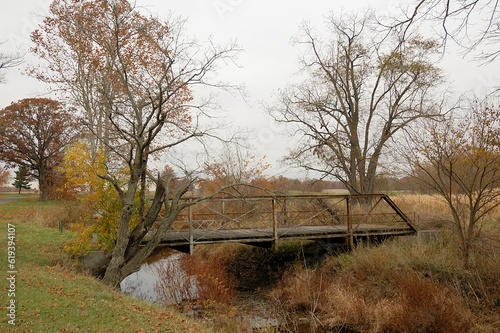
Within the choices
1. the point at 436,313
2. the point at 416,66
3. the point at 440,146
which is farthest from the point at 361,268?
the point at 416,66

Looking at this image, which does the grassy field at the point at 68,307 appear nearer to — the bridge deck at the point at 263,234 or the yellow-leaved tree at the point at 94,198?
the yellow-leaved tree at the point at 94,198

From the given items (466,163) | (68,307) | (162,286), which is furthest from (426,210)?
(68,307)

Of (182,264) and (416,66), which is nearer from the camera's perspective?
(182,264)

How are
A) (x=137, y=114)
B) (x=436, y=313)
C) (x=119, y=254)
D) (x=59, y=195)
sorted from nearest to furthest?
1. (x=436, y=313)
2. (x=119, y=254)
3. (x=137, y=114)
4. (x=59, y=195)

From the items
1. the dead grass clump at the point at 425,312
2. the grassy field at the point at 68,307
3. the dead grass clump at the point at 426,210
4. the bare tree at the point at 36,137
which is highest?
the bare tree at the point at 36,137

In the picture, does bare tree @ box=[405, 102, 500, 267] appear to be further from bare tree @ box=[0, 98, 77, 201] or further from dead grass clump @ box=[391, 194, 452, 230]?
bare tree @ box=[0, 98, 77, 201]

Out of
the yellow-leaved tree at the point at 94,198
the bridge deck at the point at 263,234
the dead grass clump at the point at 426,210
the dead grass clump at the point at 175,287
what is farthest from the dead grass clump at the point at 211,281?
the dead grass clump at the point at 426,210

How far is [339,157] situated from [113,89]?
41.2 feet

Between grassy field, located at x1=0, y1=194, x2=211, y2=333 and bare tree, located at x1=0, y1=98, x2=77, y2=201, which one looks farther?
bare tree, located at x1=0, y1=98, x2=77, y2=201

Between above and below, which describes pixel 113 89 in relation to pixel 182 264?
above

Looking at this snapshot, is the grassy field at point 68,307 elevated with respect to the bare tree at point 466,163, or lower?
lower

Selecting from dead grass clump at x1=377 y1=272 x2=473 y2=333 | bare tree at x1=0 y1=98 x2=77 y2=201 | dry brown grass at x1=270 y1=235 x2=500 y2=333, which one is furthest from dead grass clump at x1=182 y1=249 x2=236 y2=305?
bare tree at x1=0 y1=98 x2=77 y2=201

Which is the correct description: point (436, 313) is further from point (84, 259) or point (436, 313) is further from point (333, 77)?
point (333, 77)

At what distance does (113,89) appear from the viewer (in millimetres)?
13930
